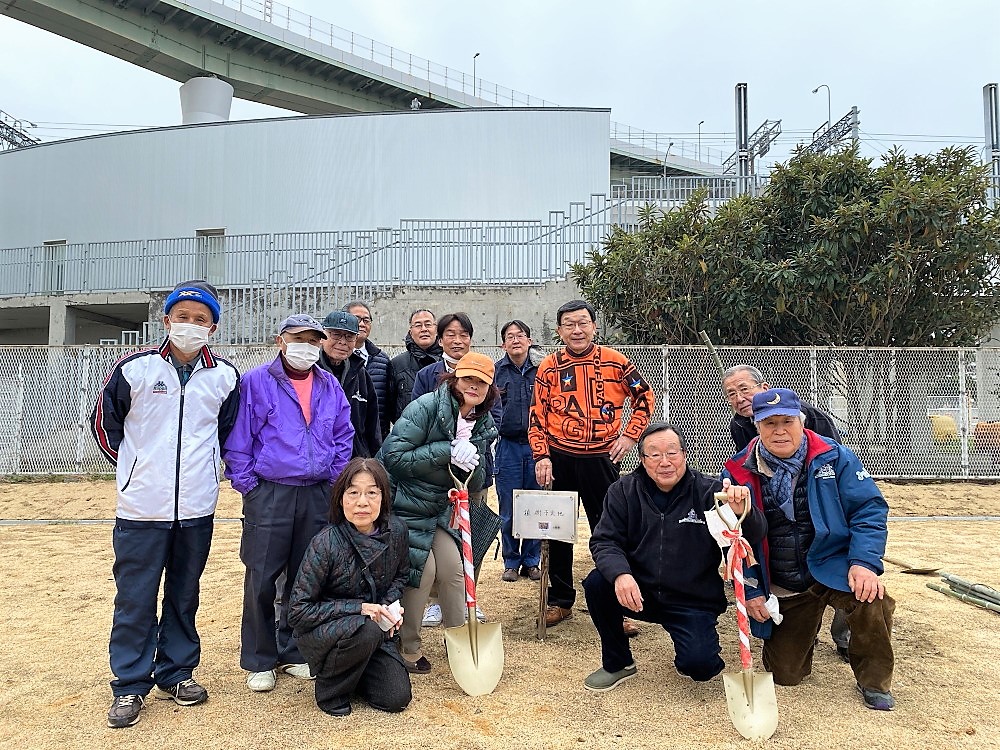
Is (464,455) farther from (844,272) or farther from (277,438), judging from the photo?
(844,272)

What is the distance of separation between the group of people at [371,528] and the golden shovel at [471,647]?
0.56 ft

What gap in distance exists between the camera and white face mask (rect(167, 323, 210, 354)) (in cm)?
330

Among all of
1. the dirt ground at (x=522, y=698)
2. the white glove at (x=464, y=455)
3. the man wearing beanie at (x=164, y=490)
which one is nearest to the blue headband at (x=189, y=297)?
the man wearing beanie at (x=164, y=490)

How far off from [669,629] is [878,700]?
98 centimetres

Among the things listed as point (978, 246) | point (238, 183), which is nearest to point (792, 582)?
point (978, 246)

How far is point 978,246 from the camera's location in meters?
9.68

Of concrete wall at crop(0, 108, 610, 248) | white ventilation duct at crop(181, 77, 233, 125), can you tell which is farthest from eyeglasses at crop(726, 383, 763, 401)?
white ventilation duct at crop(181, 77, 233, 125)

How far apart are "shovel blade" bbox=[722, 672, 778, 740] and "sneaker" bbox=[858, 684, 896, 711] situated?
1.71ft

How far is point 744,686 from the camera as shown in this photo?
10.2 ft

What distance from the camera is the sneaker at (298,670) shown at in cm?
364

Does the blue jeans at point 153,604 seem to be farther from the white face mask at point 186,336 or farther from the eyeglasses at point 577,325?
the eyeglasses at point 577,325

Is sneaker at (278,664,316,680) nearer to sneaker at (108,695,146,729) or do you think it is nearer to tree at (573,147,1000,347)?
sneaker at (108,695,146,729)

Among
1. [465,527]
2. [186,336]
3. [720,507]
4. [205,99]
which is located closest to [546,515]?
[465,527]

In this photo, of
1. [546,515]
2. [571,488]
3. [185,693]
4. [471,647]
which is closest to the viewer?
[185,693]
